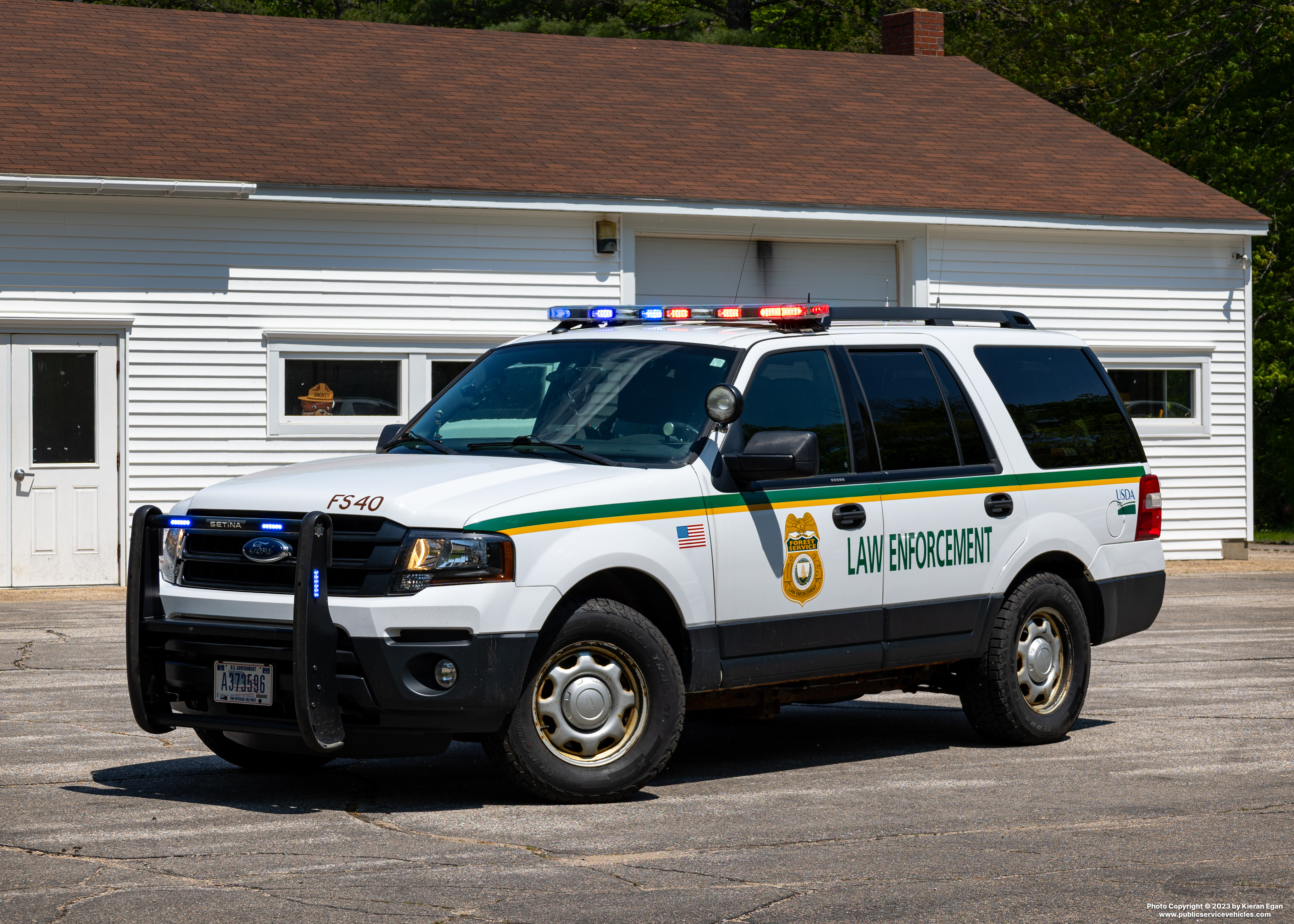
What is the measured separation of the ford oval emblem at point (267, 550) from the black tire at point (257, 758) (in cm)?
114

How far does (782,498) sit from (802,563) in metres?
0.30

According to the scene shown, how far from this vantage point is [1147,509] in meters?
9.41

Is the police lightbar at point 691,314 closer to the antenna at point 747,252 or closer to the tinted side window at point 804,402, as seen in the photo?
the tinted side window at point 804,402

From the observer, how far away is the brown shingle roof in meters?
17.7

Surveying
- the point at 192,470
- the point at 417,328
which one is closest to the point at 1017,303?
the point at 417,328

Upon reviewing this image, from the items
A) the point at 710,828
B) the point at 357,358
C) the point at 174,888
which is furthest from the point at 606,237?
the point at 174,888

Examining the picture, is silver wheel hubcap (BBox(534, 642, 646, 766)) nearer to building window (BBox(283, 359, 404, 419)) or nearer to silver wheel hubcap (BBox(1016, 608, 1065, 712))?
silver wheel hubcap (BBox(1016, 608, 1065, 712))

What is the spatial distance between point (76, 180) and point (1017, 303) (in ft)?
33.9

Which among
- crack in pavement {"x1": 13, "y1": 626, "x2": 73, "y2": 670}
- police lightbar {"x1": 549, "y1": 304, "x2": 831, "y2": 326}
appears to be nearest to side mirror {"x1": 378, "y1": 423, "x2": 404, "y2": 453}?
police lightbar {"x1": 549, "y1": 304, "x2": 831, "y2": 326}

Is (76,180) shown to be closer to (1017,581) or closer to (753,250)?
(753,250)

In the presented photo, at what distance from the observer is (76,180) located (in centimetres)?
1612

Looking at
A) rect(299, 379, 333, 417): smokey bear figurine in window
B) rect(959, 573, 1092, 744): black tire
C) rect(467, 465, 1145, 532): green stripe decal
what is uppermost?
rect(299, 379, 333, 417): smokey bear figurine in window

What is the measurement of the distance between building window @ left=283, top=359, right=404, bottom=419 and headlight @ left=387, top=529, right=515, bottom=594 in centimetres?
1112

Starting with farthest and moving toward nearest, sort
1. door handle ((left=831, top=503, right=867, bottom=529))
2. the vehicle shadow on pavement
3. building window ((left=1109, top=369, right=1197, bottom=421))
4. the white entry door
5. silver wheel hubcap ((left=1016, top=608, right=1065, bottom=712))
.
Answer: building window ((left=1109, top=369, right=1197, bottom=421)) → the white entry door → silver wheel hubcap ((left=1016, top=608, right=1065, bottom=712)) → door handle ((left=831, top=503, right=867, bottom=529)) → the vehicle shadow on pavement
